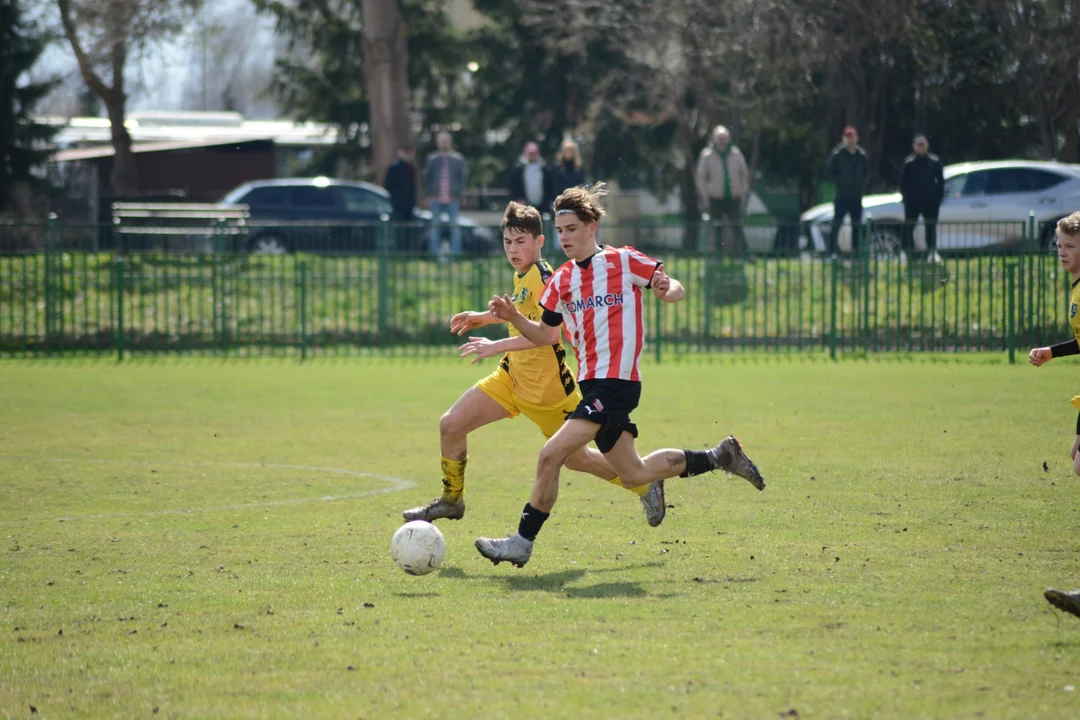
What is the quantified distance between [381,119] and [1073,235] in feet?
76.1

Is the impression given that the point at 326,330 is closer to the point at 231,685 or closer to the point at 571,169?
the point at 571,169

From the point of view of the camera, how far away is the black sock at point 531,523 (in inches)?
269

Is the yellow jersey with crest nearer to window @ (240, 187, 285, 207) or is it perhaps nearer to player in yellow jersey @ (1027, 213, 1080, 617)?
player in yellow jersey @ (1027, 213, 1080, 617)

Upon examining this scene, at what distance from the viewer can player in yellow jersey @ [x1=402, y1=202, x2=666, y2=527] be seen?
765 centimetres

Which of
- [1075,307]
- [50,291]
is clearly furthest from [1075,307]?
[50,291]

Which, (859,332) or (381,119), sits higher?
(381,119)

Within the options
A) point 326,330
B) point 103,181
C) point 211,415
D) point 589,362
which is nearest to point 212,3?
point 103,181

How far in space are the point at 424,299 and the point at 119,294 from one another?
4579mm

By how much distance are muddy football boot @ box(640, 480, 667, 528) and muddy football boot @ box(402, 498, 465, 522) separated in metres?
1.10

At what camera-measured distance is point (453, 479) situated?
7883 mm

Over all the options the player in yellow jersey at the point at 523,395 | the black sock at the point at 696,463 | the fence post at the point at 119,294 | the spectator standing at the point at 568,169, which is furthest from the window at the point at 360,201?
the black sock at the point at 696,463

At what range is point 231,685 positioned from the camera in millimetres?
4832

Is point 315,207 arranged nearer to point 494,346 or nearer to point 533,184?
point 533,184

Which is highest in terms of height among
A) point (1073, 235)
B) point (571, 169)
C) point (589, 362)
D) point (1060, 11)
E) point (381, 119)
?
point (1060, 11)
